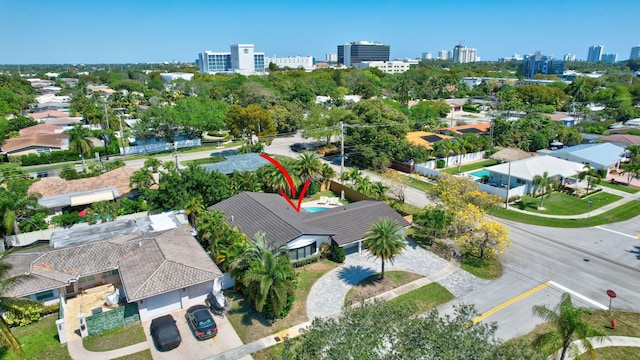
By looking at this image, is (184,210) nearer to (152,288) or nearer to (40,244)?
(40,244)

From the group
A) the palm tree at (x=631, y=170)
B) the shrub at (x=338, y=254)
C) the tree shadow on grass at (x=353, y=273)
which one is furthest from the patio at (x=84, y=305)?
the palm tree at (x=631, y=170)

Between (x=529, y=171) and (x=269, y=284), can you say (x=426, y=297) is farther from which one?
(x=529, y=171)

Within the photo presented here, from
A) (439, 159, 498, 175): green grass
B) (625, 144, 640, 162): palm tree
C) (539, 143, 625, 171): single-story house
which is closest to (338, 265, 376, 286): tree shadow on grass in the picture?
(439, 159, 498, 175): green grass

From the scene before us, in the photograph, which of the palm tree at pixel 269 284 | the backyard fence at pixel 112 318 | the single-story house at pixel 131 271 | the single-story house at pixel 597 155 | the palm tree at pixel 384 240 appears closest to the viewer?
the palm tree at pixel 269 284

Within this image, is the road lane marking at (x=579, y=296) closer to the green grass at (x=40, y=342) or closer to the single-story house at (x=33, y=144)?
the green grass at (x=40, y=342)

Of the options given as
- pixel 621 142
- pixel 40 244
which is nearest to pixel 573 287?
pixel 40 244

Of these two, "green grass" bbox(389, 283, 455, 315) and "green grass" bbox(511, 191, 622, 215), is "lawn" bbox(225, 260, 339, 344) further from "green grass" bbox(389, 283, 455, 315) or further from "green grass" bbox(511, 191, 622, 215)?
"green grass" bbox(511, 191, 622, 215)

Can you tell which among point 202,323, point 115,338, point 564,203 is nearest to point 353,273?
point 202,323
